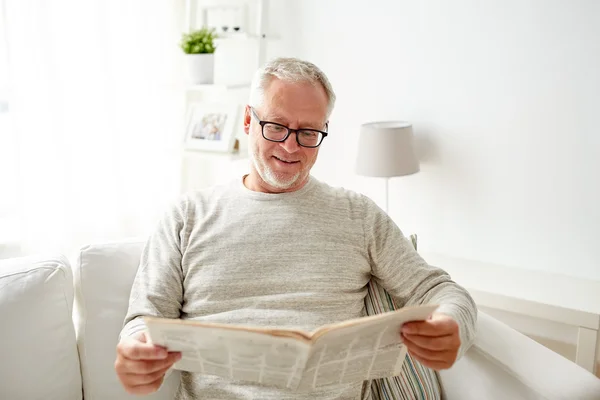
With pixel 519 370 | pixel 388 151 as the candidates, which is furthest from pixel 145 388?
pixel 388 151

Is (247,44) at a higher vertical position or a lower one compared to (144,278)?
higher

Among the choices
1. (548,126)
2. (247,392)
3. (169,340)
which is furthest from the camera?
(548,126)

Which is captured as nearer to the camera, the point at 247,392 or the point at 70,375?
the point at 247,392

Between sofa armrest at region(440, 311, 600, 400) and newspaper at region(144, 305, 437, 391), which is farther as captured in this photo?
sofa armrest at region(440, 311, 600, 400)

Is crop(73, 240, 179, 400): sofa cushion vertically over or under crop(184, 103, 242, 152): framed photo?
under

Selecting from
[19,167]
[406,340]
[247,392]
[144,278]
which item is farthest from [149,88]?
[406,340]

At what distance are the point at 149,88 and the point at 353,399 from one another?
6.03ft

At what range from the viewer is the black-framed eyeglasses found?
1.64m

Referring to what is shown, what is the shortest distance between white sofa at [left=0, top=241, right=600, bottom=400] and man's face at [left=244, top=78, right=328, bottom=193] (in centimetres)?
43

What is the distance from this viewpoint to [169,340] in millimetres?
1168

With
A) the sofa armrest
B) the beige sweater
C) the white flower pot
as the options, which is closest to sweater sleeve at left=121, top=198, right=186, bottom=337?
the beige sweater

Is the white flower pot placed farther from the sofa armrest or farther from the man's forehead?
the sofa armrest

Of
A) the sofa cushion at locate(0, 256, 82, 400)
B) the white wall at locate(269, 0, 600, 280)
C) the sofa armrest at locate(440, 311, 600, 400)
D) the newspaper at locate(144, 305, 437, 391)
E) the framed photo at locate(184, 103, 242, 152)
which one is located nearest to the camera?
the newspaper at locate(144, 305, 437, 391)

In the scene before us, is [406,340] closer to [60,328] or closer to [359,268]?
[359,268]
